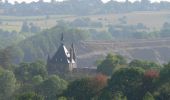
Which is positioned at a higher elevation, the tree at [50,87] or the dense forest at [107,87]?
the dense forest at [107,87]

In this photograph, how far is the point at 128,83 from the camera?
64.4 meters

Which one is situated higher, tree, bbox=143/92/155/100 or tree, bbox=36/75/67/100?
tree, bbox=143/92/155/100

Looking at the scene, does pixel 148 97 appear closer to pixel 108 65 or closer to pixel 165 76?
pixel 165 76

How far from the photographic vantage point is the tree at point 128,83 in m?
62.5

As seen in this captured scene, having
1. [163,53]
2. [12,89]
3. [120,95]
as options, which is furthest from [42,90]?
[163,53]

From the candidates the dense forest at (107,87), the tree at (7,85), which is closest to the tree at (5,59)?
the tree at (7,85)

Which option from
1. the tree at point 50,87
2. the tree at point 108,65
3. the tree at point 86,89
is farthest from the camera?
the tree at point 108,65

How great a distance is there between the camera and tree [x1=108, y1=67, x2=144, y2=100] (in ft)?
205

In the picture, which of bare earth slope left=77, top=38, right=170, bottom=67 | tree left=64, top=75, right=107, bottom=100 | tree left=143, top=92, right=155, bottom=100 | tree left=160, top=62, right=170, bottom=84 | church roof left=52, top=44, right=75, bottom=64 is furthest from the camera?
bare earth slope left=77, top=38, right=170, bottom=67

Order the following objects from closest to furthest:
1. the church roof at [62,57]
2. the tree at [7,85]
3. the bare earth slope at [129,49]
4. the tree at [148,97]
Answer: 1. the tree at [148,97]
2. the tree at [7,85]
3. the church roof at [62,57]
4. the bare earth slope at [129,49]

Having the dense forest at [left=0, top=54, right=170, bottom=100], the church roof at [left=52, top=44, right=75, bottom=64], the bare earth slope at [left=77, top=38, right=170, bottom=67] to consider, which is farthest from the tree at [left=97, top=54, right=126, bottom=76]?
the bare earth slope at [left=77, top=38, right=170, bottom=67]

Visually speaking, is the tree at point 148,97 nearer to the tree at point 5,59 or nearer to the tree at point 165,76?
the tree at point 165,76

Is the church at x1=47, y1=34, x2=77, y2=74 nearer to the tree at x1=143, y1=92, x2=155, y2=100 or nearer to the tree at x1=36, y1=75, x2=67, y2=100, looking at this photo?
the tree at x1=36, y1=75, x2=67, y2=100

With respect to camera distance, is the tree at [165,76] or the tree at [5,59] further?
the tree at [5,59]
